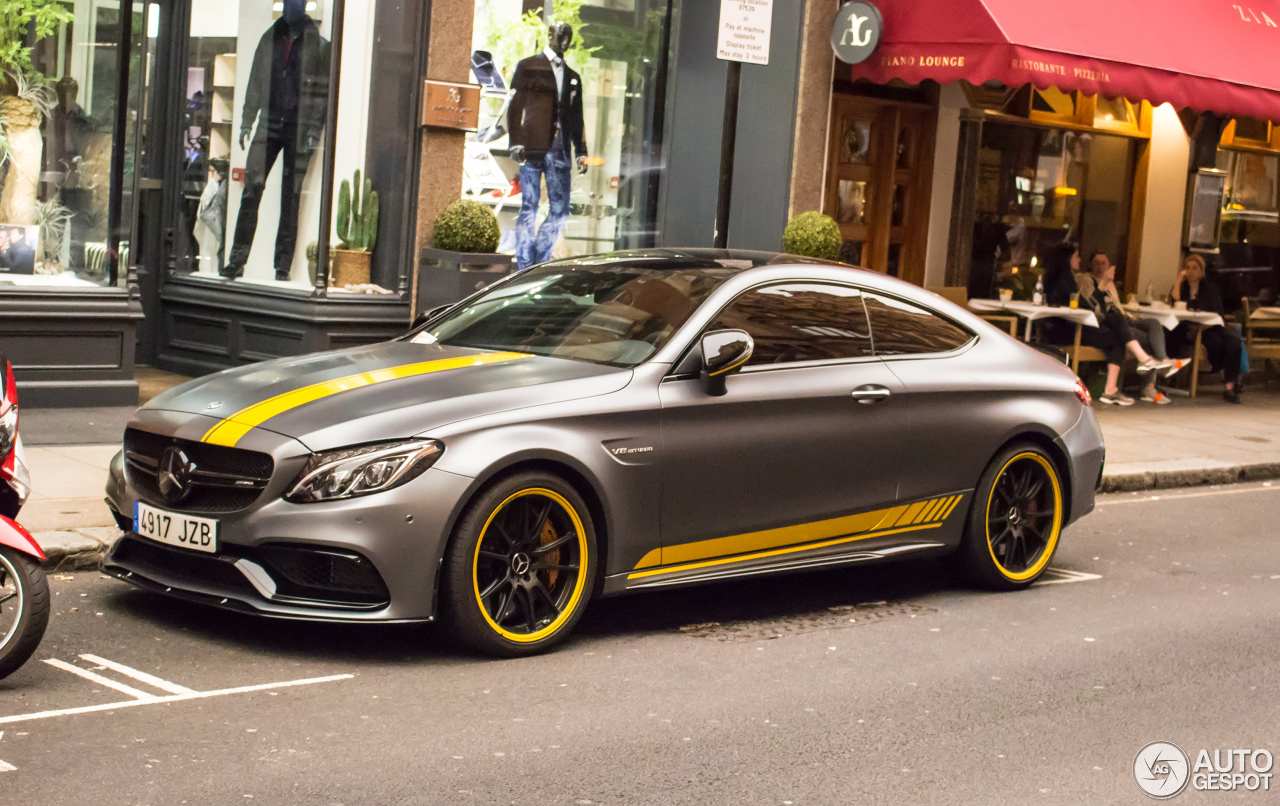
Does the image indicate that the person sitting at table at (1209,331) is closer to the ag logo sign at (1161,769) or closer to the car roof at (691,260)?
the car roof at (691,260)

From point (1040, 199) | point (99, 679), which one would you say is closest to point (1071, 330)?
point (1040, 199)

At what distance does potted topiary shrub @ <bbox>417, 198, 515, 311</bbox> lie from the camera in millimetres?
12562

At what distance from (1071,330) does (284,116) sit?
28.9 ft

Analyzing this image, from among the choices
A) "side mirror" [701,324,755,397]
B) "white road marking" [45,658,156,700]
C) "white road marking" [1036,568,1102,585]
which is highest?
"side mirror" [701,324,755,397]

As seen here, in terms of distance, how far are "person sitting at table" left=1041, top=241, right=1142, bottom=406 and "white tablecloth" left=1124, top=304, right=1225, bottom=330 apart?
3.24ft

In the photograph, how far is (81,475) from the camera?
8.80 meters

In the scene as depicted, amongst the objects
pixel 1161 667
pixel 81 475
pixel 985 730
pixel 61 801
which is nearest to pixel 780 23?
pixel 81 475

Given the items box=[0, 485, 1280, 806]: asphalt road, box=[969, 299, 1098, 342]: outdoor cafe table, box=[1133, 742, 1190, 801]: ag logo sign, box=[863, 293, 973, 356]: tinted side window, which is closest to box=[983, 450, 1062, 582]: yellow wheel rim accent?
box=[0, 485, 1280, 806]: asphalt road

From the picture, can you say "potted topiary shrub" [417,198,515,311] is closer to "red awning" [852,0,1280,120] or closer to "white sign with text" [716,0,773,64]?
"white sign with text" [716,0,773,64]

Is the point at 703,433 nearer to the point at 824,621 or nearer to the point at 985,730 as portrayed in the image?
the point at 824,621

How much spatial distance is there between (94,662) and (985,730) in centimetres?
324

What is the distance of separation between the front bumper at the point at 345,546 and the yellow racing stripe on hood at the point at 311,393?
32cm

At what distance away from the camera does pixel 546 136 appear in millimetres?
14227

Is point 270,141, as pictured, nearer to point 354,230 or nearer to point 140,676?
point 354,230
